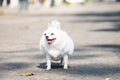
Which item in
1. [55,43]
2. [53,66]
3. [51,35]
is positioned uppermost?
[51,35]

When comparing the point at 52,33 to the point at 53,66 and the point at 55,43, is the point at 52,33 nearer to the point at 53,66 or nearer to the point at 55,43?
the point at 55,43

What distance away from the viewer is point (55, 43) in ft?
39.5

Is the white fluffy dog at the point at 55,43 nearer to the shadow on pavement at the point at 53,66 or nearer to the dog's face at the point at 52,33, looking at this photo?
the dog's face at the point at 52,33

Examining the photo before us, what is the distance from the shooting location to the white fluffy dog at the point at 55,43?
11914 millimetres

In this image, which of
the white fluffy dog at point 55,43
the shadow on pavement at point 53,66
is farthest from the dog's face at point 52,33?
the shadow on pavement at point 53,66

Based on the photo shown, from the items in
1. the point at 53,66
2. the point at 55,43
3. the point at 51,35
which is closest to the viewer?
the point at 51,35

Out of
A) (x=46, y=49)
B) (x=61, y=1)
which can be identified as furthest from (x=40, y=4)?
(x=46, y=49)

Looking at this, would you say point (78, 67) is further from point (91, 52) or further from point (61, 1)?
point (61, 1)

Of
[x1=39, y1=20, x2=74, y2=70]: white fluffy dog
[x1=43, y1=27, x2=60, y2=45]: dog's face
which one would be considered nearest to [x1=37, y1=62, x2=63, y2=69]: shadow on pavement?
[x1=39, y1=20, x2=74, y2=70]: white fluffy dog

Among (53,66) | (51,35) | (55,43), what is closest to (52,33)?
(51,35)

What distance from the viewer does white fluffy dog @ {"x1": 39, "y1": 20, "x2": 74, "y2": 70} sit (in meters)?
11.9

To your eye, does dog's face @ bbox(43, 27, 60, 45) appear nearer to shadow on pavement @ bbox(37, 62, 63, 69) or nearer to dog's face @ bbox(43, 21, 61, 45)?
dog's face @ bbox(43, 21, 61, 45)

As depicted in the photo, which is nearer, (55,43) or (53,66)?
(55,43)

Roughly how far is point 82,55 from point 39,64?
221 centimetres
